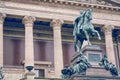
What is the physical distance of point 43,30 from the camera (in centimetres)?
3675

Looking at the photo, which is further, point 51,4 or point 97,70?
point 51,4

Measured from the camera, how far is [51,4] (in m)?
33.9

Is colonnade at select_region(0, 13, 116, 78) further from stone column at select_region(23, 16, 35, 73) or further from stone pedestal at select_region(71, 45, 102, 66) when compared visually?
stone pedestal at select_region(71, 45, 102, 66)

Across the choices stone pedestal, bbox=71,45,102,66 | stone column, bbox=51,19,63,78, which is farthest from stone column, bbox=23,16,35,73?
stone pedestal, bbox=71,45,102,66

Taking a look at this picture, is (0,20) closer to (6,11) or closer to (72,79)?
(6,11)

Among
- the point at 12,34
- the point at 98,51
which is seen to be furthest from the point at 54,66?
the point at 98,51

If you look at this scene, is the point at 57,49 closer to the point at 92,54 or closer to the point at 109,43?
the point at 109,43

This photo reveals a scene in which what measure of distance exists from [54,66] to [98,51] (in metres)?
15.8

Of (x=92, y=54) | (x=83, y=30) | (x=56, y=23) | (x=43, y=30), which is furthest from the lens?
(x=43, y=30)

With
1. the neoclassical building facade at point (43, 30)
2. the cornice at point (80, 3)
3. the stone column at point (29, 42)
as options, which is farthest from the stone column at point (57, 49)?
the stone column at point (29, 42)

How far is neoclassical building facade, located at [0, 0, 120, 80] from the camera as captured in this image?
32000 mm

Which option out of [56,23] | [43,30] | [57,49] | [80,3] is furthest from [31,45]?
[80,3]

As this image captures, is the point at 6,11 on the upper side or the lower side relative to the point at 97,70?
upper

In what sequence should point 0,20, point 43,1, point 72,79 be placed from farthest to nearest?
1. point 43,1
2. point 0,20
3. point 72,79
